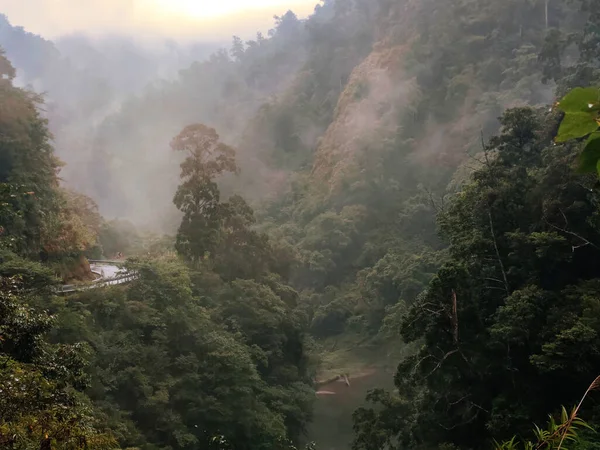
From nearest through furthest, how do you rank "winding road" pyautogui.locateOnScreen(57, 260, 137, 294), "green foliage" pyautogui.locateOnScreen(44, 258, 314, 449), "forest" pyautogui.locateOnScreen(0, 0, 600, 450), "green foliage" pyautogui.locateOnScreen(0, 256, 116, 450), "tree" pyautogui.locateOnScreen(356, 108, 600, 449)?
"green foliage" pyautogui.locateOnScreen(0, 256, 116, 450)
"forest" pyautogui.locateOnScreen(0, 0, 600, 450)
"tree" pyautogui.locateOnScreen(356, 108, 600, 449)
"green foliage" pyautogui.locateOnScreen(44, 258, 314, 449)
"winding road" pyautogui.locateOnScreen(57, 260, 137, 294)

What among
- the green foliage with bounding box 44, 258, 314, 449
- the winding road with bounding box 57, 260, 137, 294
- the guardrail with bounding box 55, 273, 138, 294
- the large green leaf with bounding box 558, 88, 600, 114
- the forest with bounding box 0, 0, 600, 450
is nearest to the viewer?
the large green leaf with bounding box 558, 88, 600, 114

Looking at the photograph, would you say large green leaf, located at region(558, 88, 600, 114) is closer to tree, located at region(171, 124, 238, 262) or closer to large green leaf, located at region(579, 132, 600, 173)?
large green leaf, located at region(579, 132, 600, 173)

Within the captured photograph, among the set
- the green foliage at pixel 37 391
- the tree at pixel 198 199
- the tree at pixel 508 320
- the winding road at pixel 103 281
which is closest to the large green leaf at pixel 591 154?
the green foliage at pixel 37 391

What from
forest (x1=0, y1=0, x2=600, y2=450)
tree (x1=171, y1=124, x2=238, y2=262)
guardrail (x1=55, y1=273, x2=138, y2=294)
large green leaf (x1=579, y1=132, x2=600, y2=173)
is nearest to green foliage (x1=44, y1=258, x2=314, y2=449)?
forest (x1=0, y1=0, x2=600, y2=450)

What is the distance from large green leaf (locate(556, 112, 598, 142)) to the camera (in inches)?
38.0

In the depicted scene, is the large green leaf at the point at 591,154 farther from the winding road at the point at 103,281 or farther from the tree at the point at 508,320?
the winding road at the point at 103,281

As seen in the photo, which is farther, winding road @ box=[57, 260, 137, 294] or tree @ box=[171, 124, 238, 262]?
tree @ box=[171, 124, 238, 262]

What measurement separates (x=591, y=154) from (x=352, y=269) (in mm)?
30628

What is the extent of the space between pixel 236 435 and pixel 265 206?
27244 mm

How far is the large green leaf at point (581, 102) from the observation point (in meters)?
0.93

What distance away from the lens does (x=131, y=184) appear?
157 feet

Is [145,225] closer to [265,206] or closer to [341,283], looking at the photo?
[265,206]

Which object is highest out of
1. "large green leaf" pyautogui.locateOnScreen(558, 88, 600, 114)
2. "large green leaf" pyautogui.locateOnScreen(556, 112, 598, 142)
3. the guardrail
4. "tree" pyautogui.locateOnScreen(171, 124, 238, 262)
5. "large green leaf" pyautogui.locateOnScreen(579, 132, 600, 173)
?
"tree" pyautogui.locateOnScreen(171, 124, 238, 262)

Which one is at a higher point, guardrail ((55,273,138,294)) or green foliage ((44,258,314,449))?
guardrail ((55,273,138,294))
